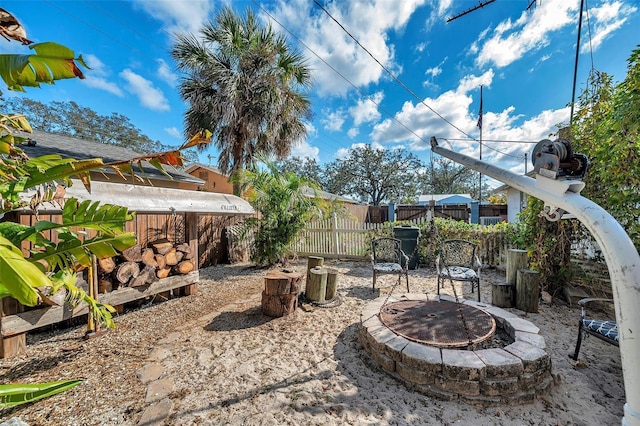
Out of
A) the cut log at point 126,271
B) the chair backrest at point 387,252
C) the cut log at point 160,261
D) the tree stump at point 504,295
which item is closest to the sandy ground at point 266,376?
the tree stump at point 504,295

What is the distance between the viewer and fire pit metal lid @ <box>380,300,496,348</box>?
2.48 meters

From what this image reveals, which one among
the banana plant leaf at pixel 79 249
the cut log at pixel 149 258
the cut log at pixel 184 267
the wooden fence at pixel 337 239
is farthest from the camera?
the wooden fence at pixel 337 239

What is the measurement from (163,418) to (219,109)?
7.66 metres

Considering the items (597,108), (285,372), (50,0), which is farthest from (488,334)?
(50,0)

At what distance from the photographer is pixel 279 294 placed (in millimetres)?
3596

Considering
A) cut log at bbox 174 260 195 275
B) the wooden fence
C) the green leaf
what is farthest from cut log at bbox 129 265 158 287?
the wooden fence

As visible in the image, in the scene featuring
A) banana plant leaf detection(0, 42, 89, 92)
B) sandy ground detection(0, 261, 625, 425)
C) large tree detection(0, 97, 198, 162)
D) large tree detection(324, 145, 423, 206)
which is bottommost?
sandy ground detection(0, 261, 625, 425)

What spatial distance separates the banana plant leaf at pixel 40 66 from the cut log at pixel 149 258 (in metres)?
3.43

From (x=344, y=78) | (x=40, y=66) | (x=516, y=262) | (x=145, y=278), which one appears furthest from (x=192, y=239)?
(x=344, y=78)

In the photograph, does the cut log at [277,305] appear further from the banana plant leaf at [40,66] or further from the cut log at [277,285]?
the banana plant leaf at [40,66]

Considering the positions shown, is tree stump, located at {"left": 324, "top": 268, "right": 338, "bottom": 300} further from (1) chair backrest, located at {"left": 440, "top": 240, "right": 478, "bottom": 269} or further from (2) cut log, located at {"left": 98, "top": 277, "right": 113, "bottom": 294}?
(2) cut log, located at {"left": 98, "top": 277, "right": 113, "bottom": 294}

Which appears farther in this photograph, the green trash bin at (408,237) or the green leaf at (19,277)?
the green trash bin at (408,237)

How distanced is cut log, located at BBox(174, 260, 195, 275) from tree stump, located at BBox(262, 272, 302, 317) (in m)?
1.78

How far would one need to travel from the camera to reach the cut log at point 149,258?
3957mm
